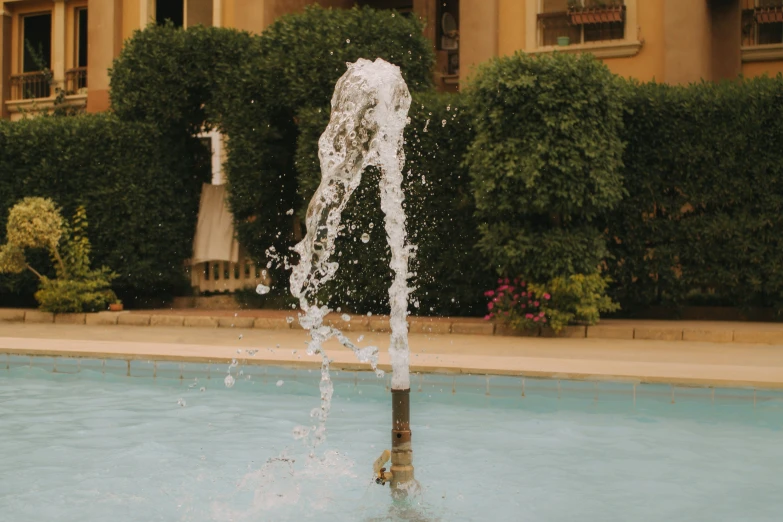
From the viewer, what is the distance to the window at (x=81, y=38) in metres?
21.7

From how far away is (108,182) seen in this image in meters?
14.2

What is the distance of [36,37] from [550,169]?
1563 centimetres

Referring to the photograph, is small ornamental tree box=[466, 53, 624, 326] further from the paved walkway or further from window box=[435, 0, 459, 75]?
window box=[435, 0, 459, 75]

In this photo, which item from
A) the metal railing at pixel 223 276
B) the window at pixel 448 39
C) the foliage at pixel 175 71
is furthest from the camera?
the window at pixel 448 39

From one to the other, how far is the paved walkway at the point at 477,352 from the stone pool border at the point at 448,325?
0.26m

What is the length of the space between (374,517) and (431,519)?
0.29 metres

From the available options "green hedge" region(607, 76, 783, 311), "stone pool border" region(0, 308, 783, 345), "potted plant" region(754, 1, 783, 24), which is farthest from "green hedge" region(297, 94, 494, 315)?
"potted plant" region(754, 1, 783, 24)

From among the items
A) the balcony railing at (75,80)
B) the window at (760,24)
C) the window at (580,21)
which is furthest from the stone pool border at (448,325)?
the balcony railing at (75,80)

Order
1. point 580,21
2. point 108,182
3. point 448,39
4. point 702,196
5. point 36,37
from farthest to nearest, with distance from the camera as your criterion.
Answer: point 36,37, point 448,39, point 580,21, point 108,182, point 702,196

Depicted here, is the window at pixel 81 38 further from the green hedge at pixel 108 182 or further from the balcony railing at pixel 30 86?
the green hedge at pixel 108 182

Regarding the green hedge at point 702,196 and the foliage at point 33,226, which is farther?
the foliage at point 33,226

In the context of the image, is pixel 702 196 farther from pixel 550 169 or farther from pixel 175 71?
pixel 175 71

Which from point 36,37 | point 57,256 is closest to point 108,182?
point 57,256

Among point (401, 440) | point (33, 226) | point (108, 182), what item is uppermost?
point (108, 182)
